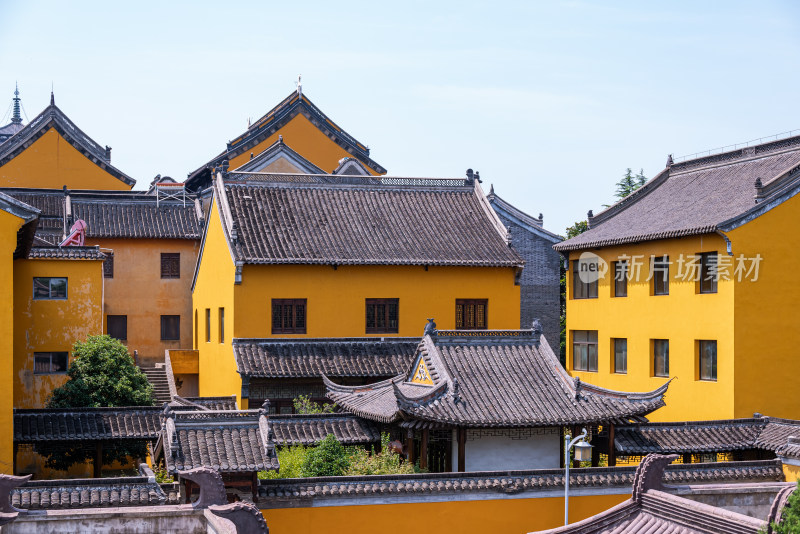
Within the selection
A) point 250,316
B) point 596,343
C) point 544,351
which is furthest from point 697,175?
point 250,316

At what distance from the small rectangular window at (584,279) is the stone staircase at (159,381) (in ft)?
45.0

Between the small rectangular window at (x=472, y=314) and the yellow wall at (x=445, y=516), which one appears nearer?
the yellow wall at (x=445, y=516)

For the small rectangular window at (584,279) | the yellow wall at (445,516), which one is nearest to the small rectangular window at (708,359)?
the small rectangular window at (584,279)

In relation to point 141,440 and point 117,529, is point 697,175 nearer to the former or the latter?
point 141,440

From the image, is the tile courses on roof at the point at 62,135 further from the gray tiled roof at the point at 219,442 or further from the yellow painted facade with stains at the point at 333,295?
the gray tiled roof at the point at 219,442

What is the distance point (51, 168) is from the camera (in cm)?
4438

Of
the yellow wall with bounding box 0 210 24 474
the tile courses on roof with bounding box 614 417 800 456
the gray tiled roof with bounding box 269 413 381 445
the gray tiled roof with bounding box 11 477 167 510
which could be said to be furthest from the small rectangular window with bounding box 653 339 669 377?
the yellow wall with bounding box 0 210 24 474

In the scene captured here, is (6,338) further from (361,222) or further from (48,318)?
(361,222)

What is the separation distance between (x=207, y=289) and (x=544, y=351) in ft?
44.8

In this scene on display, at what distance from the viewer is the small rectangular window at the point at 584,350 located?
33469mm

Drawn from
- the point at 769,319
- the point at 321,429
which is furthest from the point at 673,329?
the point at 321,429

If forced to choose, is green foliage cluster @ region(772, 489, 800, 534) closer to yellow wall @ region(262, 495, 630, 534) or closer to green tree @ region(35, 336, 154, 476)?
yellow wall @ region(262, 495, 630, 534)

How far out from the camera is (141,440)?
79.8ft

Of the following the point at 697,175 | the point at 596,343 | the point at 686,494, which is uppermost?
the point at 697,175
